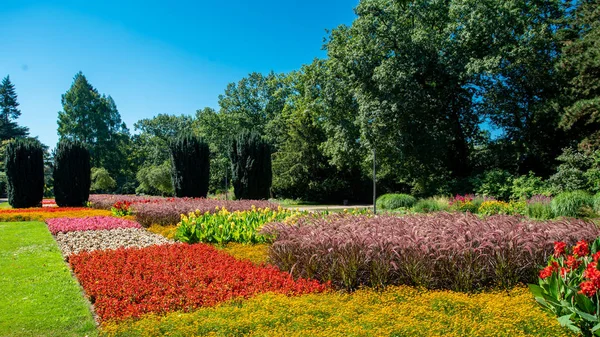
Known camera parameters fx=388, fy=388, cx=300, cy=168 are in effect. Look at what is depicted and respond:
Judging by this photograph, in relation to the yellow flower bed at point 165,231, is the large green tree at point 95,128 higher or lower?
higher

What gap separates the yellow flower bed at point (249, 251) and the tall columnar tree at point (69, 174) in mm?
16634

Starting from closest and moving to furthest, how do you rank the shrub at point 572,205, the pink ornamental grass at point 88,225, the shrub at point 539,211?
the pink ornamental grass at point 88,225 → the shrub at point 572,205 → the shrub at point 539,211

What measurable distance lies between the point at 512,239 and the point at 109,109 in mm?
56134

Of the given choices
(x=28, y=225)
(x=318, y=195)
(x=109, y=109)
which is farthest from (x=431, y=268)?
(x=109, y=109)

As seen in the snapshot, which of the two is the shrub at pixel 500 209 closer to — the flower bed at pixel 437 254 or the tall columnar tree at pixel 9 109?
the flower bed at pixel 437 254

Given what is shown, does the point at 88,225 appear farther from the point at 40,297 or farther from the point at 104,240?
the point at 40,297

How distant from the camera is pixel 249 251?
7492 mm

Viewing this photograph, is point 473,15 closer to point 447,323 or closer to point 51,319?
point 447,323

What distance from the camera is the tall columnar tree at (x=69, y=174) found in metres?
20.8

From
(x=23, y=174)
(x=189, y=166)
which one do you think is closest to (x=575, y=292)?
(x=189, y=166)

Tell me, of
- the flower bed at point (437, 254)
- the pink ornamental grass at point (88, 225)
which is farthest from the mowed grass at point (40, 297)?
the flower bed at point (437, 254)

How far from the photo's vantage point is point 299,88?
35.8m

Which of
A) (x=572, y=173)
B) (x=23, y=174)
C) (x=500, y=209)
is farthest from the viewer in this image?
(x=23, y=174)

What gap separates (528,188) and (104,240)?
1720cm
